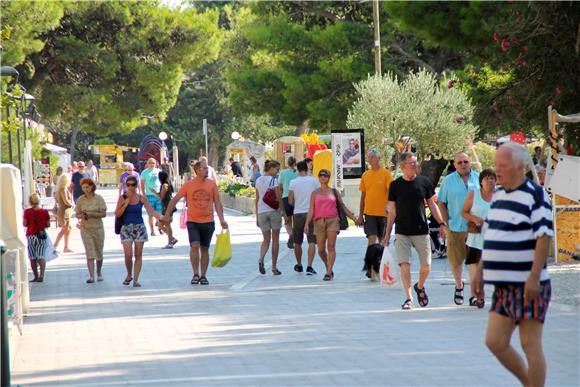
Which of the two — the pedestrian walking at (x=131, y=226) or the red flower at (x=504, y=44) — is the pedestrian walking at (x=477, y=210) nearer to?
the red flower at (x=504, y=44)

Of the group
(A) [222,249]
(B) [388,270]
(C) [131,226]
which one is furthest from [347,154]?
(B) [388,270]

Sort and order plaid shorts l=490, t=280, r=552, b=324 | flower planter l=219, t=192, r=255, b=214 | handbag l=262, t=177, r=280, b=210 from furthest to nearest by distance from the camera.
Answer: flower planter l=219, t=192, r=255, b=214 → handbag l=262, t=177, r=280, b=210 → plaid shorts l=490, t=280, r=552, b=324

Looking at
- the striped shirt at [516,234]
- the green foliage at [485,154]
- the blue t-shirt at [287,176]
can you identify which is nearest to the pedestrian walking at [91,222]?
the blue t-shirt at [287,176]

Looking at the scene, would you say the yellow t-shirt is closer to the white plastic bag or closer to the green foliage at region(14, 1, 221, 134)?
the white plastic bag

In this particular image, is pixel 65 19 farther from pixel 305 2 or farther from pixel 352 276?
pixel 352 276

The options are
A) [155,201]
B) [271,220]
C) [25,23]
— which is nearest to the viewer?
[271,220]

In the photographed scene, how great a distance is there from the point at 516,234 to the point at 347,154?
20.9 metres

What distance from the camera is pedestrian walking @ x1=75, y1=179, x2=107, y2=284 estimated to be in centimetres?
1694

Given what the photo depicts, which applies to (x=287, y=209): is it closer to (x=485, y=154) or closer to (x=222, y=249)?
(x=222, y=249)

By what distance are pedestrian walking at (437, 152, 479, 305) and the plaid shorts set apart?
577 centimetres

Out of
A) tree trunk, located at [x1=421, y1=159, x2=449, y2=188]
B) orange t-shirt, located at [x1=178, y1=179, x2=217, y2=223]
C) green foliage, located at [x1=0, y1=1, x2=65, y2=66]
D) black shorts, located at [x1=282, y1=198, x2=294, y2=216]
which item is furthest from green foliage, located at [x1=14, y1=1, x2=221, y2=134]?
orange t-shirt, located at [x1=178, y1=179, x2=217, y2=223]

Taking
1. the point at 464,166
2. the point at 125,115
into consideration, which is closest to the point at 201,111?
the point at 125,115

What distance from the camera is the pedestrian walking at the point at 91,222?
16.9 m

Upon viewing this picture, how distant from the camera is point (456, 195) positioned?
42.1 ft
